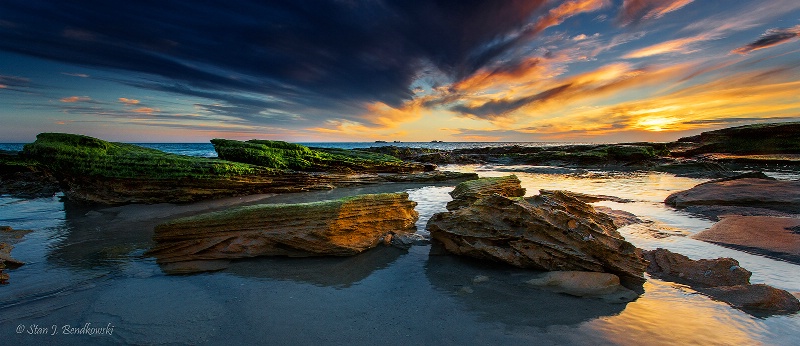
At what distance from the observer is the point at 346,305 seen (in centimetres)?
432

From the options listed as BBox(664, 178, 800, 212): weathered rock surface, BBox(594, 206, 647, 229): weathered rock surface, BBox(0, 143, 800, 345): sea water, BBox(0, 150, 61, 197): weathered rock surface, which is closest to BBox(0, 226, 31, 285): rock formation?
BBox(0, 143, 800, 345): sea water

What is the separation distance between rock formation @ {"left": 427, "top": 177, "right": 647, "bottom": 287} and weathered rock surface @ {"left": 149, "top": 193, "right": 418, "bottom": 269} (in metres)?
1.77

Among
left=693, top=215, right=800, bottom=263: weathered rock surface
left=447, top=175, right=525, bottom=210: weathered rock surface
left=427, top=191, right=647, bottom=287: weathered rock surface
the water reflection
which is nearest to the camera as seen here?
the water reflection

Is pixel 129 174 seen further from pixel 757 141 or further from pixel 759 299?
pixel 757 141

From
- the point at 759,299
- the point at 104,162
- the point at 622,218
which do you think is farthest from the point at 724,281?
the point at 104,162

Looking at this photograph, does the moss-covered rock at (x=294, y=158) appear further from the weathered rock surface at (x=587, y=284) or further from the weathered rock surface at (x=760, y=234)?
the weathered rock surface at (x=760, y=234)

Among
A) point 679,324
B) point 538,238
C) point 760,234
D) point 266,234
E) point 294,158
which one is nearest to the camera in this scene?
point 679,324

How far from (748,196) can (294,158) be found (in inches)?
701

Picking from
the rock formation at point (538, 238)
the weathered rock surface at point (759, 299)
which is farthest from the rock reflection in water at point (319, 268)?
the weathered rock surface at point (759, 299)

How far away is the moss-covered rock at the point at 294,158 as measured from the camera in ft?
49.6

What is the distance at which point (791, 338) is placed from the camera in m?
3.42

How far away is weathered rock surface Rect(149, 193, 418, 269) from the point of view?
584 cm

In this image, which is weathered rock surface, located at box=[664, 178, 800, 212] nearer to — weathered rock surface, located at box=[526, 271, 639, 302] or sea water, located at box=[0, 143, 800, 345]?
sea water, located at box=[0, 143, 800, 345]

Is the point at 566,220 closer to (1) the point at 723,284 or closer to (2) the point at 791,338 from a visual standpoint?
(1) the point at 723,284
